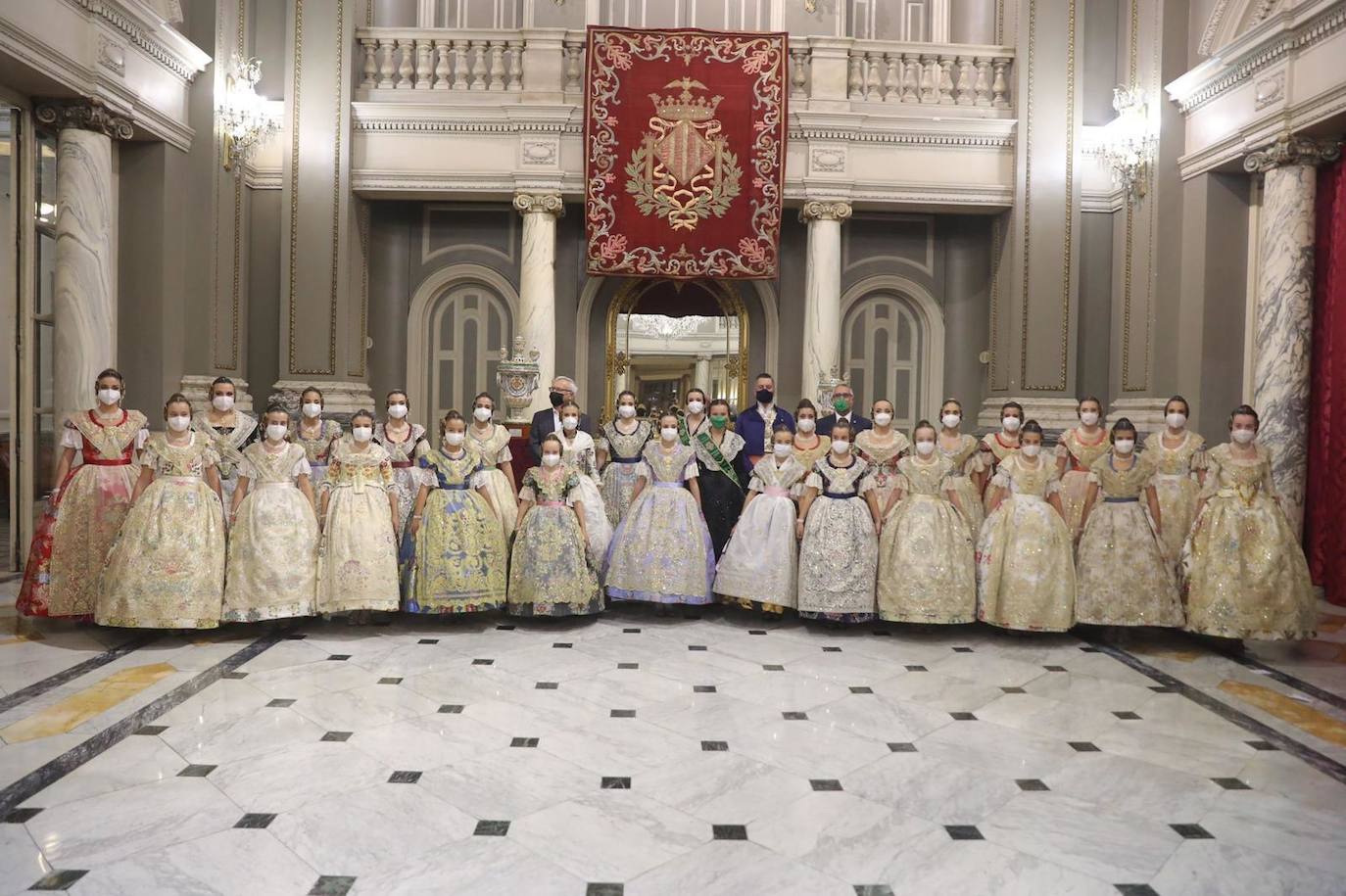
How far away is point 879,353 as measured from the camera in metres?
11.8

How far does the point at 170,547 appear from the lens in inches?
220

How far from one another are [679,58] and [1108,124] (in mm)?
4464

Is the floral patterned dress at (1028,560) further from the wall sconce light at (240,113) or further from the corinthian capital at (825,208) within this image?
the wall sconce light at (240,113)

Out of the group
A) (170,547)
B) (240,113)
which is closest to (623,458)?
(170,547)

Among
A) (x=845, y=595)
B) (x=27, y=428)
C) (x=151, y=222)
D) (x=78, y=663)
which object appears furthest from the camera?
(x=151, y=222)

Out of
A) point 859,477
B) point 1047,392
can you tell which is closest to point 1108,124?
point 1047,392

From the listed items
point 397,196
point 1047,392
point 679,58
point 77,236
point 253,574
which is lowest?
point 253,574

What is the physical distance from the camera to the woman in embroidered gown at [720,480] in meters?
7.11

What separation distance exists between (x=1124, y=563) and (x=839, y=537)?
1.81 metres

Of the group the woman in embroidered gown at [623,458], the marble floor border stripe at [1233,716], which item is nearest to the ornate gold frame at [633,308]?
the woman in embroidered gown at [623,458]

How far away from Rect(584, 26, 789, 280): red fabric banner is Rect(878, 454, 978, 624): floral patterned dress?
477cm

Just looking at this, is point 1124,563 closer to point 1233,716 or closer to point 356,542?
point 1233,716

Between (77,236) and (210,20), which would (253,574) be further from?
(210,20)

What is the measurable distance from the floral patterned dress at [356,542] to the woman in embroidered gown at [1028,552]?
152 inches
